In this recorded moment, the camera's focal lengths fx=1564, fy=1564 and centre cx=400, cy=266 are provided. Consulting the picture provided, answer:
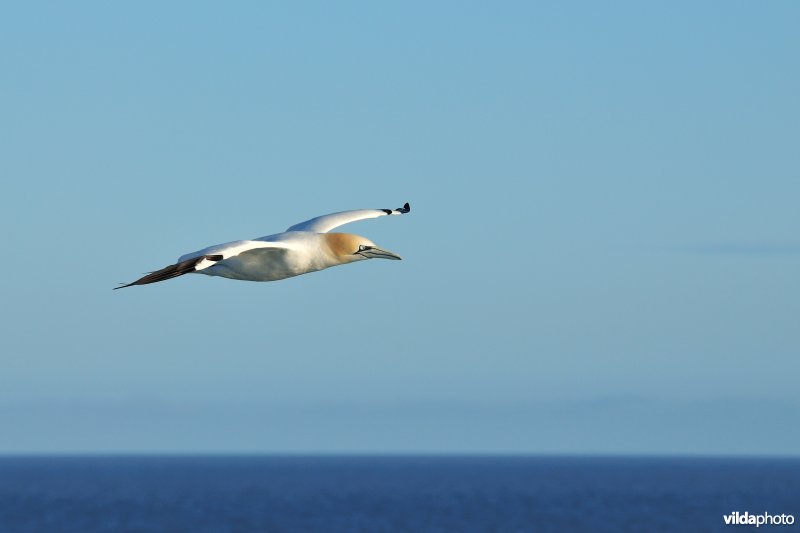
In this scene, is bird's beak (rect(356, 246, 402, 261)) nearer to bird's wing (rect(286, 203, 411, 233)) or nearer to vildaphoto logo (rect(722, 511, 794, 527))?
bird's wing (rect(286, 203, 411, 233))

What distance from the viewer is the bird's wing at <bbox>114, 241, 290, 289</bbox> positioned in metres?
29.3

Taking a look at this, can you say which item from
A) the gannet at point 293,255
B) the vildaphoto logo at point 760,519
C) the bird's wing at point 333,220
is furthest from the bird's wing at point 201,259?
the vildaphoto logo at point 760,519

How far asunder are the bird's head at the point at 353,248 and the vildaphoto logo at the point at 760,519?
140098mm

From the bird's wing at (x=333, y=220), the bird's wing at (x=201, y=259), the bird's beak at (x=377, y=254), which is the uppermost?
the bird's wing at (x=333, y=220)

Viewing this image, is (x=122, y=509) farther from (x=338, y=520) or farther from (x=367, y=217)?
(x=367, y=217)

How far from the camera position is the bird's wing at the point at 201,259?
1155 inches

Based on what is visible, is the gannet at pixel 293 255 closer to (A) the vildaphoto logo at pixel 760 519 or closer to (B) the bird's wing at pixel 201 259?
(B) the bird's wing at pixel 201 259

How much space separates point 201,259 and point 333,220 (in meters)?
7.75

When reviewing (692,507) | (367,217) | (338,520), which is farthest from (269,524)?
(367,217)

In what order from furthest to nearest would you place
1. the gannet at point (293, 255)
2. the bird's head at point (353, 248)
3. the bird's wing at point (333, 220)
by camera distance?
1. the bird's wing at point (333, 220)
2. the bird's head at point (353, 248)
3. the gannet at point (293, 255)

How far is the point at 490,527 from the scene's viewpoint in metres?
157

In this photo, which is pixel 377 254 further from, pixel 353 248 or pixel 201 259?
pixel 201 259

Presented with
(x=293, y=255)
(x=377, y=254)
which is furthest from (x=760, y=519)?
(x=293, y=255)

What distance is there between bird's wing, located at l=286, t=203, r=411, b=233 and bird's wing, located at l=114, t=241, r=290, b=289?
5.05 m
